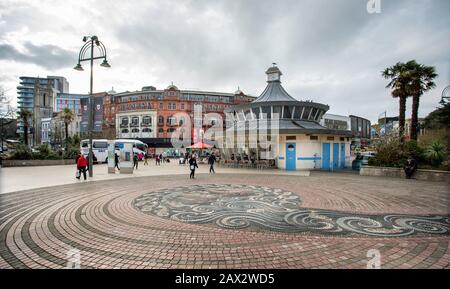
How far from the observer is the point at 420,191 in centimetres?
991

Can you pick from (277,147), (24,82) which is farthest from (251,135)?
(24,82)

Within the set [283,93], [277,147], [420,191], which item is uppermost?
[283,93]

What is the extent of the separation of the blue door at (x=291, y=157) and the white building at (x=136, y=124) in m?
41.6

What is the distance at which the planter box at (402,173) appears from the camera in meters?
13.1

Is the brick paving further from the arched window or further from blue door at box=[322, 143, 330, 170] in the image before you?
the arched window

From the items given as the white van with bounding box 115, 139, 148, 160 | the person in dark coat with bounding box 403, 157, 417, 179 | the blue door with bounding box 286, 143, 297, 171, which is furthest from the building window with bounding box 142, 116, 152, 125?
the person in dark coat with bounding box 403, 157, 417, 179

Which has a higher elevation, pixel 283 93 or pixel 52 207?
pixel 283 93

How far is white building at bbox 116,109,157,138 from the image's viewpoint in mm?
54844

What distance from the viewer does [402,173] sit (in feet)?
48.4

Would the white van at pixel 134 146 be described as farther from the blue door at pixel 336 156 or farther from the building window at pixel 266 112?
the blue door at pixel 336 156

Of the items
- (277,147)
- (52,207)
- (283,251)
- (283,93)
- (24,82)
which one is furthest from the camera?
(24,82)

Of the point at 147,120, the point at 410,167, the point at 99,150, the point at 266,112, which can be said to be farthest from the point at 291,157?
the point at 147,120
